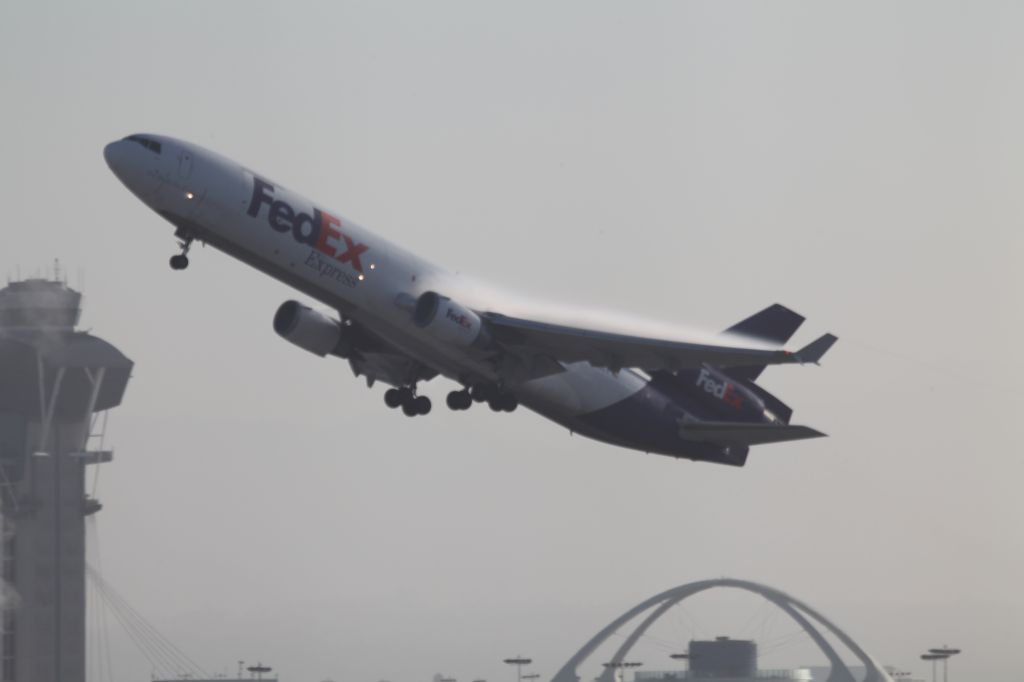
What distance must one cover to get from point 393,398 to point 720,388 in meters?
11.8

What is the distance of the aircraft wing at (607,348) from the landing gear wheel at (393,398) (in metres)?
5.66

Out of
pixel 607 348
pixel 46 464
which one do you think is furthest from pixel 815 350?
pixel 46 464

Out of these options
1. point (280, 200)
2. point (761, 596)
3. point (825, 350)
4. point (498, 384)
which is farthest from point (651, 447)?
point (761, 596)

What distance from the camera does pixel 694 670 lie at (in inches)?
5276

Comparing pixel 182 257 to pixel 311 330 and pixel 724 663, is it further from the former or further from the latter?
pixel 724 663

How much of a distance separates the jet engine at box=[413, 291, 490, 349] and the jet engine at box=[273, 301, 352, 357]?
198 inches

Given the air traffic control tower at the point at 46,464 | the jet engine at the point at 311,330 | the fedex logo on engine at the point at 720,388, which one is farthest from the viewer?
the air traffic control tower at the point at 46,464

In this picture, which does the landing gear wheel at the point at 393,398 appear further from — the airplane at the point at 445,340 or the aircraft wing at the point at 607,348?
the aircraft wing at the point at 607,348

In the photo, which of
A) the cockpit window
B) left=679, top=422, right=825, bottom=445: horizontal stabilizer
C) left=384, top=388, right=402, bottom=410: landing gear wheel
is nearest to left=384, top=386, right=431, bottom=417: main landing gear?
left=384, top=388, right=402, bottom=410: landing gear wheel

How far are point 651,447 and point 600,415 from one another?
289 centimetres

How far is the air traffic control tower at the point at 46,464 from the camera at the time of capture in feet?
486

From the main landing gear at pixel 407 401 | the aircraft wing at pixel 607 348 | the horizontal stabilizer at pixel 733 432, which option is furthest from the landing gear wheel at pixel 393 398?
the horizontal stabilizer at pixel 733 432

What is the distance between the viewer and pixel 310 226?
5700cm

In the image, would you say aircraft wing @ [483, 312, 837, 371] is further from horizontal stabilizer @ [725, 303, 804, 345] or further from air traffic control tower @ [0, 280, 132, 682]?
air traffic control tower @ [0, 280, 132, 682]
